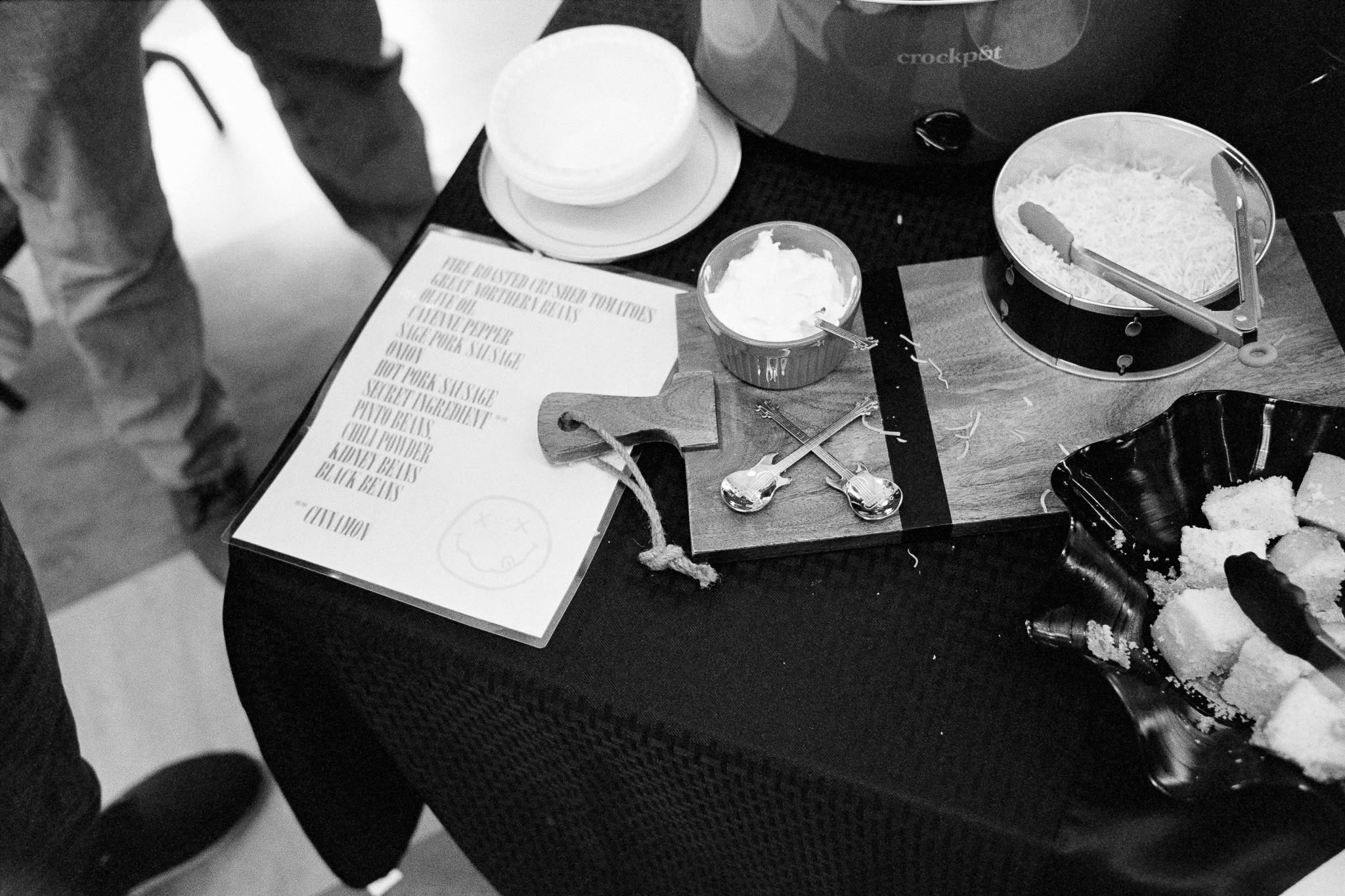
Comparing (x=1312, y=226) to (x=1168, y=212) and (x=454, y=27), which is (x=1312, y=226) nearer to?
(x=1168, y=212)

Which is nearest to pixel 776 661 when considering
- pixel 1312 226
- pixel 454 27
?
pixel 1312 226

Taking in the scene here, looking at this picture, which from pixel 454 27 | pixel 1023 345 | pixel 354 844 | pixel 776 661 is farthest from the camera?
pixel 454 27

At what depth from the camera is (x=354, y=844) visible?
114cm

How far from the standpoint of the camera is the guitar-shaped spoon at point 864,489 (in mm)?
753

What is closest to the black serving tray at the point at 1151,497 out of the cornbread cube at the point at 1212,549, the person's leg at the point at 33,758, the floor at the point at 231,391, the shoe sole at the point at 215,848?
the cornbread cube at the point at 1212,549

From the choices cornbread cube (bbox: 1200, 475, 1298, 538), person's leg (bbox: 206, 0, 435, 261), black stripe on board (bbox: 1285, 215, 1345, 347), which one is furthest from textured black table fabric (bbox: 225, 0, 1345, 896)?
person's leg (bbox: 206, 0, 435, 261)

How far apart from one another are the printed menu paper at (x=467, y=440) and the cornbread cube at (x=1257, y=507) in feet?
1.38

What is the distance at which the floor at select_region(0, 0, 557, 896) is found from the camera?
4.95 feet

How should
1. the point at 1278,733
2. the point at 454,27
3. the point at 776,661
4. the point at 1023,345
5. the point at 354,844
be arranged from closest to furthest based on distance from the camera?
the point at 1278,733 → the point at 776,661 → the point at 1023,345 → the point at 354,844 → the point at 454,27

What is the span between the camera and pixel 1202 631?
0.62 metres

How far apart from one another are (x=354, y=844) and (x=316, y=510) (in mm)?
491

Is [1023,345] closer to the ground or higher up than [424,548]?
higher up

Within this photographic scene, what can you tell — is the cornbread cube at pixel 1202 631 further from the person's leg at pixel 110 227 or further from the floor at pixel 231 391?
the person's leg at pixel 110 227

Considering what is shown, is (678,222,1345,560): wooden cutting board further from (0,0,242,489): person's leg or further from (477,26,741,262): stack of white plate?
(0,0,242,489): person's leg
